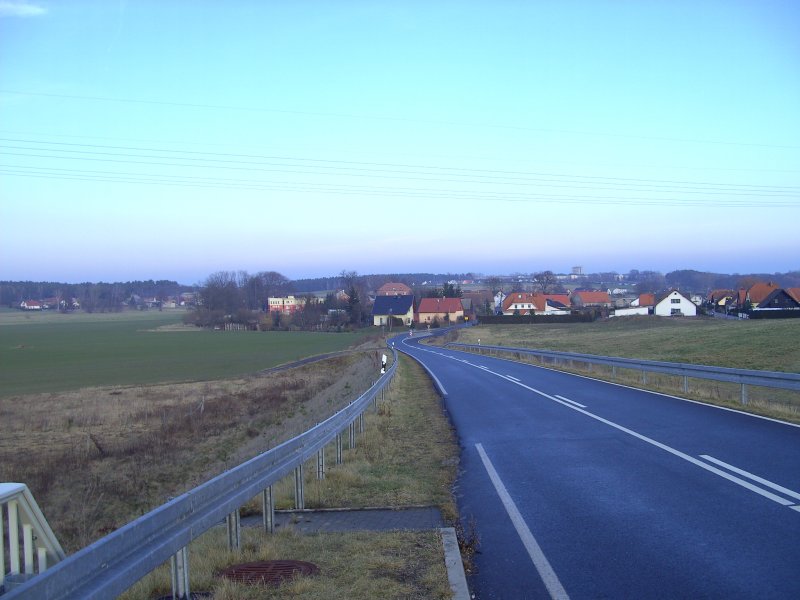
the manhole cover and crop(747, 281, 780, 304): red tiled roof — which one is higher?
crop(747, 281, 780, 304): red tiled roof

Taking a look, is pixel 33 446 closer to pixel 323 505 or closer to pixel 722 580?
pixel 323 505

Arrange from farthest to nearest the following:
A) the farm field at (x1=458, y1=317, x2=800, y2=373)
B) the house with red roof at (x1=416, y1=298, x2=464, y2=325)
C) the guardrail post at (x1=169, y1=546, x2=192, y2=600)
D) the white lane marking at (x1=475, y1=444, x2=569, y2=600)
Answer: the house with red roof at (x1=416, y1=298, x2=464, y2=325) < the farm field at (x1=458, y1=317, x2=800, y2=373) < the white lane marking at (x1=475, y1=444, x2=569, y2=600) < the guardrail post at (x1=169, y1=546, x2=192, y2=600)

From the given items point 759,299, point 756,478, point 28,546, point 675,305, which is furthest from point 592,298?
point 28,546

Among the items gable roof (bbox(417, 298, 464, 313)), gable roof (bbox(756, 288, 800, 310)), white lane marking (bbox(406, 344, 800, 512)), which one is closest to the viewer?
white lane marking (bbox(406, 344, 800, 512))

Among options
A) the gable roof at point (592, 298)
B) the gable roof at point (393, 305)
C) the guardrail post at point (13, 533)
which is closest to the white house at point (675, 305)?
the gable roof at point (393, 305)

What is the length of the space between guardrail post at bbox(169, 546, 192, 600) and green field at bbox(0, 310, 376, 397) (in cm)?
3747

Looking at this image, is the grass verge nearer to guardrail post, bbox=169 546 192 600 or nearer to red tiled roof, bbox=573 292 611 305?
guardrail post, bbox=169 546 192 600

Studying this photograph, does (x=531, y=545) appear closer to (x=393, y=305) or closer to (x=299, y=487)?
(x=299, y=487)

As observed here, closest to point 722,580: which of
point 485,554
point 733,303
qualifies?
point 485,554

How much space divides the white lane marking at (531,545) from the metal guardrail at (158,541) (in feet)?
7.72

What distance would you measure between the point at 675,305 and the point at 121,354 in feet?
224

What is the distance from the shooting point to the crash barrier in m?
4.40

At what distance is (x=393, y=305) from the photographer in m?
124

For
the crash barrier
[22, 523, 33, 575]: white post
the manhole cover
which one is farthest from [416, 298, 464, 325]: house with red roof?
[22, 523, 33, 575]: white post
